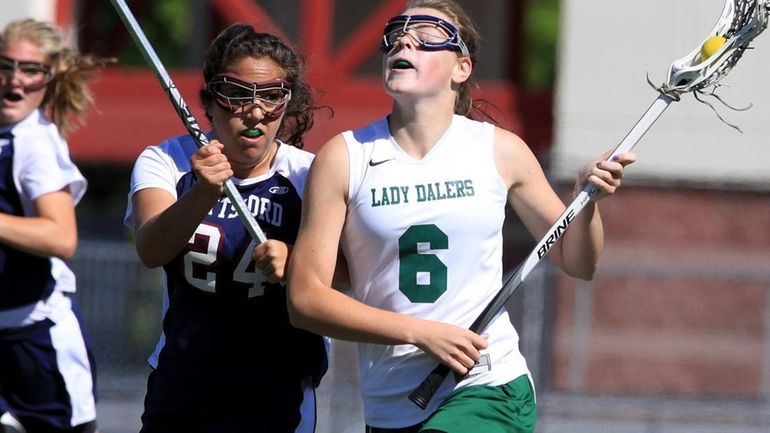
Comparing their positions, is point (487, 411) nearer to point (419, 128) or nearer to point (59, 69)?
point (419, 128)

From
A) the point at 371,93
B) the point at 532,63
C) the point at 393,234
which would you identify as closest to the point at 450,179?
the point at 393,234

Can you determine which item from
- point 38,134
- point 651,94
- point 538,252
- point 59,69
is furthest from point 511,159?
point 651,94

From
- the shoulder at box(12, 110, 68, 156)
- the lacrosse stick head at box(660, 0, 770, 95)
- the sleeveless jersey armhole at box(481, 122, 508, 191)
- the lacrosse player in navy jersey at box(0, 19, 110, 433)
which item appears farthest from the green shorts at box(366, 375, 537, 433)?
the shoulder at box(12, 110, 68, 156)

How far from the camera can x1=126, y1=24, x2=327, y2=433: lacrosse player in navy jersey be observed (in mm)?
4473

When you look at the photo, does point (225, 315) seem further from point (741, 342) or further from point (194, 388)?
point (741, 342)

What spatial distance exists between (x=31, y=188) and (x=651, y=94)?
6741mm

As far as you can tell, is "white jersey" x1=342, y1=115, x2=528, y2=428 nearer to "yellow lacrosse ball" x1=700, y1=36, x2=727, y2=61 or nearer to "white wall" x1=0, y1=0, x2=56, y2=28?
"yellow lacrosse ball" x1=700, y1=36, x2=727, y2=61

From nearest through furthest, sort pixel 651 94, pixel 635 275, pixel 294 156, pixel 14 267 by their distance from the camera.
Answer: pixel 294 156 < pixel 14 267 < pixel 635 275 < pixel 651 94

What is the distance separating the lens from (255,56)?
4508 millimetres

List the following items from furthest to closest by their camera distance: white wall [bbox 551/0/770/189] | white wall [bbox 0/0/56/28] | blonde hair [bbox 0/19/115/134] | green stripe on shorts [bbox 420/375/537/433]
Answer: white wall [bbox 0/0/56/28], white wall [bbox 551/0/770/189], blonde hair [bbox 0/19/115/134], green stripe on shorts [bbox 420/375/537/433]

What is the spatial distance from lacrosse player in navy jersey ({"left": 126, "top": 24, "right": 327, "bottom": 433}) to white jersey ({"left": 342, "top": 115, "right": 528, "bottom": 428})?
1.05 feet

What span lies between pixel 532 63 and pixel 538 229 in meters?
19.0

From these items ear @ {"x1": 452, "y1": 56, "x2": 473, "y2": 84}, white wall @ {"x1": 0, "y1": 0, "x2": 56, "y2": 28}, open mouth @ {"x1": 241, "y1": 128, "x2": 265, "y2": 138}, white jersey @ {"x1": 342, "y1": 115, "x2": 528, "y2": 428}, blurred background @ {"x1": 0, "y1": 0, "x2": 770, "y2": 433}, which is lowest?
blurred background @ {"x1": 0, "y1": 0, "x2": 770, "y2": 433}

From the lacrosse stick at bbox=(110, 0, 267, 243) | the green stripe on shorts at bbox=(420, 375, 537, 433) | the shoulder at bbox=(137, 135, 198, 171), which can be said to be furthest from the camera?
the shoulder at bbox=(137, 135, 198, 171)
